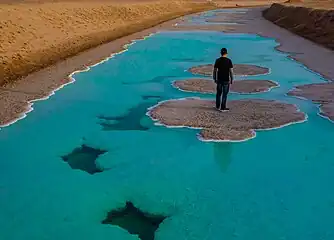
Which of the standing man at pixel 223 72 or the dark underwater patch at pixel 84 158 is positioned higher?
the standing man at pixel 223 72

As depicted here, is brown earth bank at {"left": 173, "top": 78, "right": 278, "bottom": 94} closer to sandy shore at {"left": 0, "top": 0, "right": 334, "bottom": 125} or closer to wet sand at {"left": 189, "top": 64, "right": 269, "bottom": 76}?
wet sand at {"left": 189, "top": 64, "right": 269, "bottom": 76}

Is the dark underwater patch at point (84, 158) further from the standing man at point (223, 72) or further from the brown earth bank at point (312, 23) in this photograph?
the brown earth bank at point (312, 23)

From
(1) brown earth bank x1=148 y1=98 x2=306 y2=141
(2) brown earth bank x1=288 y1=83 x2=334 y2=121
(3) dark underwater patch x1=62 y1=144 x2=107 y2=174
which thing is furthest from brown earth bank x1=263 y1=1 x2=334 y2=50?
(3) dark underwater patch x1=62 y1=144 x2=107 y2=174

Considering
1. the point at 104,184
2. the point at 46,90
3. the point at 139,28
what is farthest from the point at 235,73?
the point at 139,28

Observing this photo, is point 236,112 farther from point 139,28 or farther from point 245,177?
point 139,28

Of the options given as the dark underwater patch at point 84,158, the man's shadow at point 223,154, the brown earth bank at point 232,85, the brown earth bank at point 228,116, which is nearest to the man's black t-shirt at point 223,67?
the brown earth bank at point 228,116
